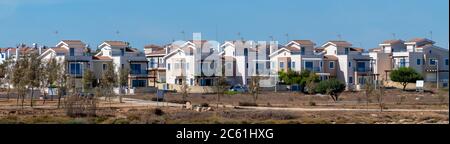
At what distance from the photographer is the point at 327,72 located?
3706 inches

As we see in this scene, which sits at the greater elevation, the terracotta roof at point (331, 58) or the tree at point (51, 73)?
the terracotta roof at point (331, 58)

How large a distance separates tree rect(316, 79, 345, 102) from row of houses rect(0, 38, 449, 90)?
14157mm

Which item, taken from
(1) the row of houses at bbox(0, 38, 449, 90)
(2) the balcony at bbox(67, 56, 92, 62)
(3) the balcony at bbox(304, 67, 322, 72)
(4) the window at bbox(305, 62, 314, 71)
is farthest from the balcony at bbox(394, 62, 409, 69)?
(2) the balcony at bbox(67, 56, 92, 62)

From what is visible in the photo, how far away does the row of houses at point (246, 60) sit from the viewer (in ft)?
291

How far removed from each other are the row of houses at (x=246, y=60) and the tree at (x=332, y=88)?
1416 centimetres

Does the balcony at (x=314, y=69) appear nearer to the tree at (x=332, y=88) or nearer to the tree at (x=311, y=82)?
the tree at (x=311, y=82)

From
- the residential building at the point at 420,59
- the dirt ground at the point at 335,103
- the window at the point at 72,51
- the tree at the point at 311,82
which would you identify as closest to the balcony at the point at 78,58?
the window at the point at 72,51

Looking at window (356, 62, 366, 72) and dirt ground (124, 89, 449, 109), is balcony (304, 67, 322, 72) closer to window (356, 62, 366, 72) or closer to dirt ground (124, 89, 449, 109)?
window (356, 62, 366, 72)

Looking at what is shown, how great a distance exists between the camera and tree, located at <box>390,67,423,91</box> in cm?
9000

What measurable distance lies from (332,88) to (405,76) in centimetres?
2426
